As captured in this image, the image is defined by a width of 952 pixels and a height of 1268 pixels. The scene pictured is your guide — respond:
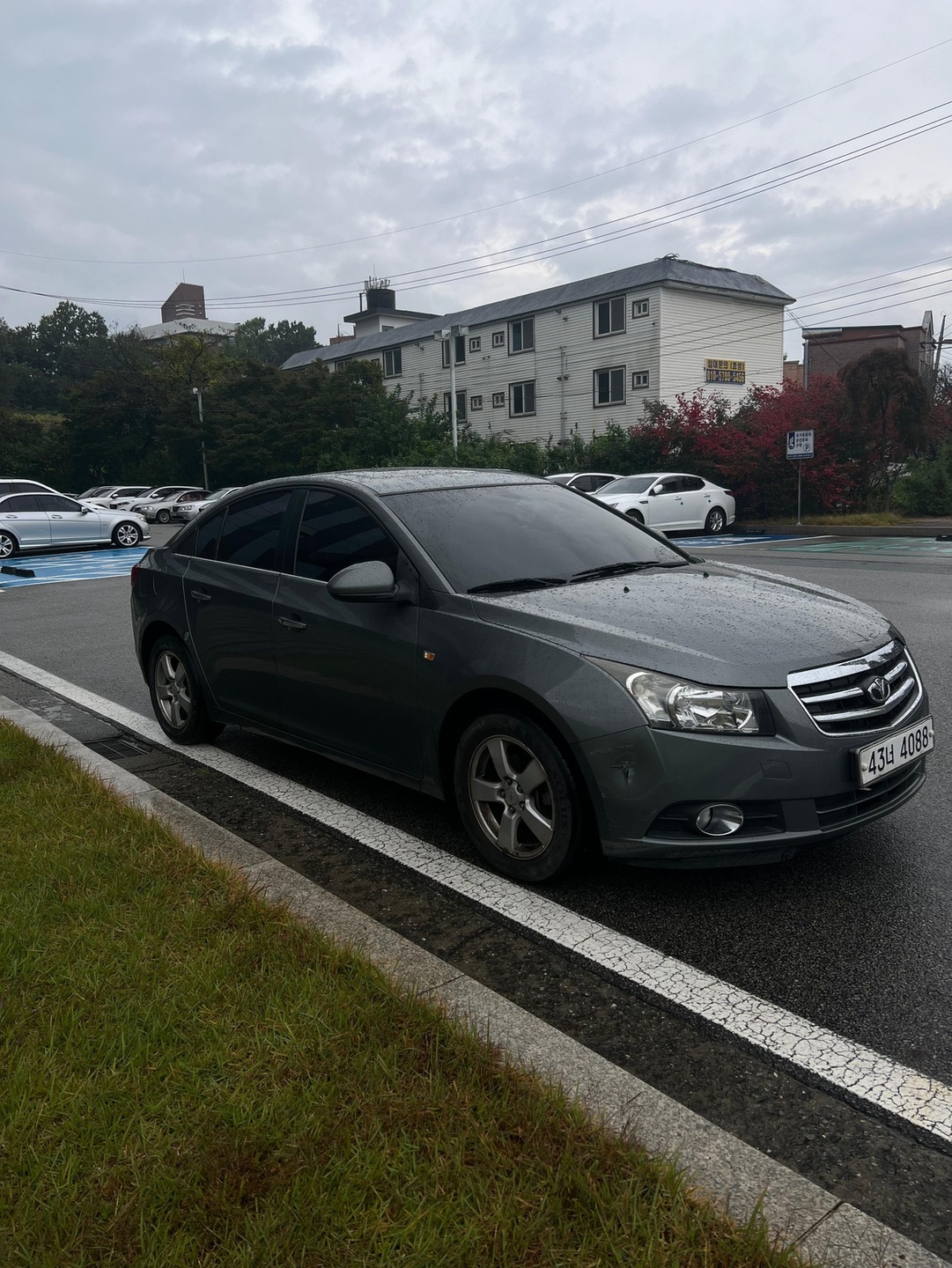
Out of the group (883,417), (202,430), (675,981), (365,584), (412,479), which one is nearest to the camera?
(675,981)

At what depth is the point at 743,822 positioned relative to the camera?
11.2 ft

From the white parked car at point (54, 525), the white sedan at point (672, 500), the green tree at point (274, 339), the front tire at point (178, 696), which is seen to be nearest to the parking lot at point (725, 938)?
the front tire at point (178, 696)

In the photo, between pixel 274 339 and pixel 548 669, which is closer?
pixel 548 669

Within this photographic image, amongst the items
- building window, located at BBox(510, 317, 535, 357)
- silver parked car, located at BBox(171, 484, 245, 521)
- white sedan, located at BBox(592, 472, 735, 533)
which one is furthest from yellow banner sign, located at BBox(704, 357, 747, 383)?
silver parked car, located at BBox(171, 484, 245, 521)

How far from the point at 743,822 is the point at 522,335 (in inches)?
1673

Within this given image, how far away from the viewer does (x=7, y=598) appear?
1473 cm

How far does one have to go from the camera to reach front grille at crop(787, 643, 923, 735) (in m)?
3.50

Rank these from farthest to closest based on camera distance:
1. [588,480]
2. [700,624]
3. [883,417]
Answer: [588,480], [883,417], [700,624]

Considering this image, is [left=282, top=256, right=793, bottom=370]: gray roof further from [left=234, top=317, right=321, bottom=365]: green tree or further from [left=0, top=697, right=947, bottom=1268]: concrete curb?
[left=234, top=317, right=321, bottom=365]: green tree

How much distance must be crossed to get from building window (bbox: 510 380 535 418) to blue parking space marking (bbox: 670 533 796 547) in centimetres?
1981

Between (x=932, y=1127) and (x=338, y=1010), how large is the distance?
59.4 inches

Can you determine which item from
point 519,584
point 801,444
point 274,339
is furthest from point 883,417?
point 274,339

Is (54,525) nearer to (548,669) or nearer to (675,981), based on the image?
(548,669)

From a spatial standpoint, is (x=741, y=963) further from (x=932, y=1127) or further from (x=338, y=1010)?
(x=338, y=1010)
